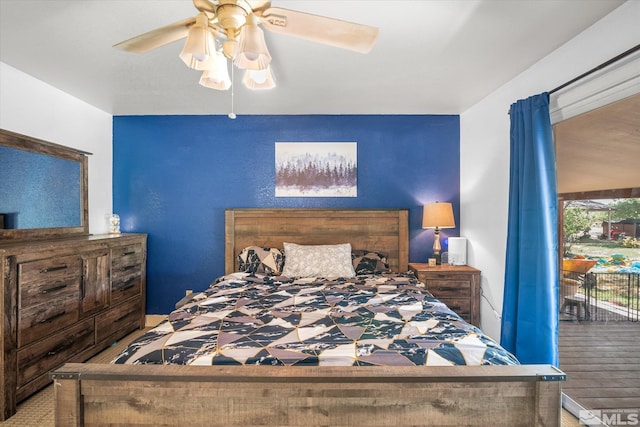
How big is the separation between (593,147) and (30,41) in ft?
12.5

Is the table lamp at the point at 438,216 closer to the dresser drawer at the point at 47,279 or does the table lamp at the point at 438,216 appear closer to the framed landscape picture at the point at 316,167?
the framed landscape picture at the point at 316,167

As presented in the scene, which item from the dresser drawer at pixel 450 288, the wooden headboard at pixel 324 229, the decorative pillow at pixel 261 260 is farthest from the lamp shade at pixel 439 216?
the decorative pillow at pixel 261 260

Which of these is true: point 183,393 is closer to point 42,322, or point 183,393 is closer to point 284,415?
point 284,415

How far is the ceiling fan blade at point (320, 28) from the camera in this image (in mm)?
1352

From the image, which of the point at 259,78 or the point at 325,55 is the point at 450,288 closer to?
the point at 325,55

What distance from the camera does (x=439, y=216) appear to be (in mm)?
3328

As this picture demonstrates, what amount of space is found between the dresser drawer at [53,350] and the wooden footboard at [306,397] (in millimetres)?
1542

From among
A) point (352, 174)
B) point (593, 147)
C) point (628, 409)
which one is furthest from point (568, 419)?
point (352, 174)

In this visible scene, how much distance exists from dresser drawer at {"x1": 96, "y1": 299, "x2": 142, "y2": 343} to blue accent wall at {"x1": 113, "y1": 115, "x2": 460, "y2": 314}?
0.78ft

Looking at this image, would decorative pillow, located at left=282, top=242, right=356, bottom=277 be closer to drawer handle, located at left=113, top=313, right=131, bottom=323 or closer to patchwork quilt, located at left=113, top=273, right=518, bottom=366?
patchwork quilt, located at left=113, top=273, right=518, bottom=366

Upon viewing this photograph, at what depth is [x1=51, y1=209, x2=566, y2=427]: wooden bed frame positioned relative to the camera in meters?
1.15

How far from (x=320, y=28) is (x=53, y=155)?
293cm

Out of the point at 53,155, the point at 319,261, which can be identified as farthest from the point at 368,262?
the point at 53,155

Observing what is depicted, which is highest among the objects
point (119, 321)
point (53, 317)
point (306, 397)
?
point (306, 397)
